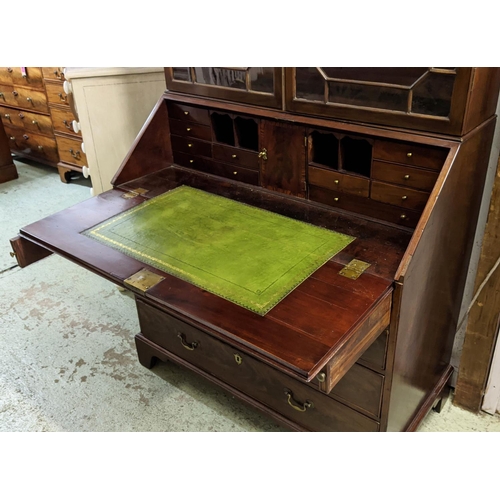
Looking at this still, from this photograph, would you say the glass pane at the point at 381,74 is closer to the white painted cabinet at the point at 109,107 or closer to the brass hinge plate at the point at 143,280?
the brass hinge plate at the point at 143,280

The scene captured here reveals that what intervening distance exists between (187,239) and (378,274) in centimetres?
61

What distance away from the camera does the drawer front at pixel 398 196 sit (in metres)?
1.46

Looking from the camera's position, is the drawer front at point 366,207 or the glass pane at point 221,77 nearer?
the drawer front at point 366,207

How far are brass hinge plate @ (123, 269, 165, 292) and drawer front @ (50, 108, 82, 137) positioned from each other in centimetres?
252

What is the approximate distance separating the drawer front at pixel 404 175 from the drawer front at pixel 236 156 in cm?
48

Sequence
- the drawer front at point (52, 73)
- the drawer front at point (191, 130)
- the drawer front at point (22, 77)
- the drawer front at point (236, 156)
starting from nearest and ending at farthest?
1. the drawer front at point (236, 156)
2. the drawer front at point (191, 130)
3. the drawer front at point (52, 73)
4. the drawer front at point (22, 77)

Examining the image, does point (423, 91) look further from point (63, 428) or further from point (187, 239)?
point (63, 428)

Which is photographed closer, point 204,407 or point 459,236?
point 459,236

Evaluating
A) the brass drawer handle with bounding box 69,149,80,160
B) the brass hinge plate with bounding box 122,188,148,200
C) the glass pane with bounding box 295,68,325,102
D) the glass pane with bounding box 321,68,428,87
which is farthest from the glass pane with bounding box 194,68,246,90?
the brass drawer handle with bounding box 69,149,80,160

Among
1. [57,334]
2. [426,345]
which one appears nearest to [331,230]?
[426,345]

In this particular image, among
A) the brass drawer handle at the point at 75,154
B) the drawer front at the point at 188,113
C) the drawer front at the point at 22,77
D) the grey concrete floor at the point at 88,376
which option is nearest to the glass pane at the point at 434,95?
the drawer front at the point at 188,113

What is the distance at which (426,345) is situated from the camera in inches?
65.8

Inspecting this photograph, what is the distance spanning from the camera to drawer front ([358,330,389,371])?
1415mm

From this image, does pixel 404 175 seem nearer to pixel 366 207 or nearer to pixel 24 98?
pixel 366 207
